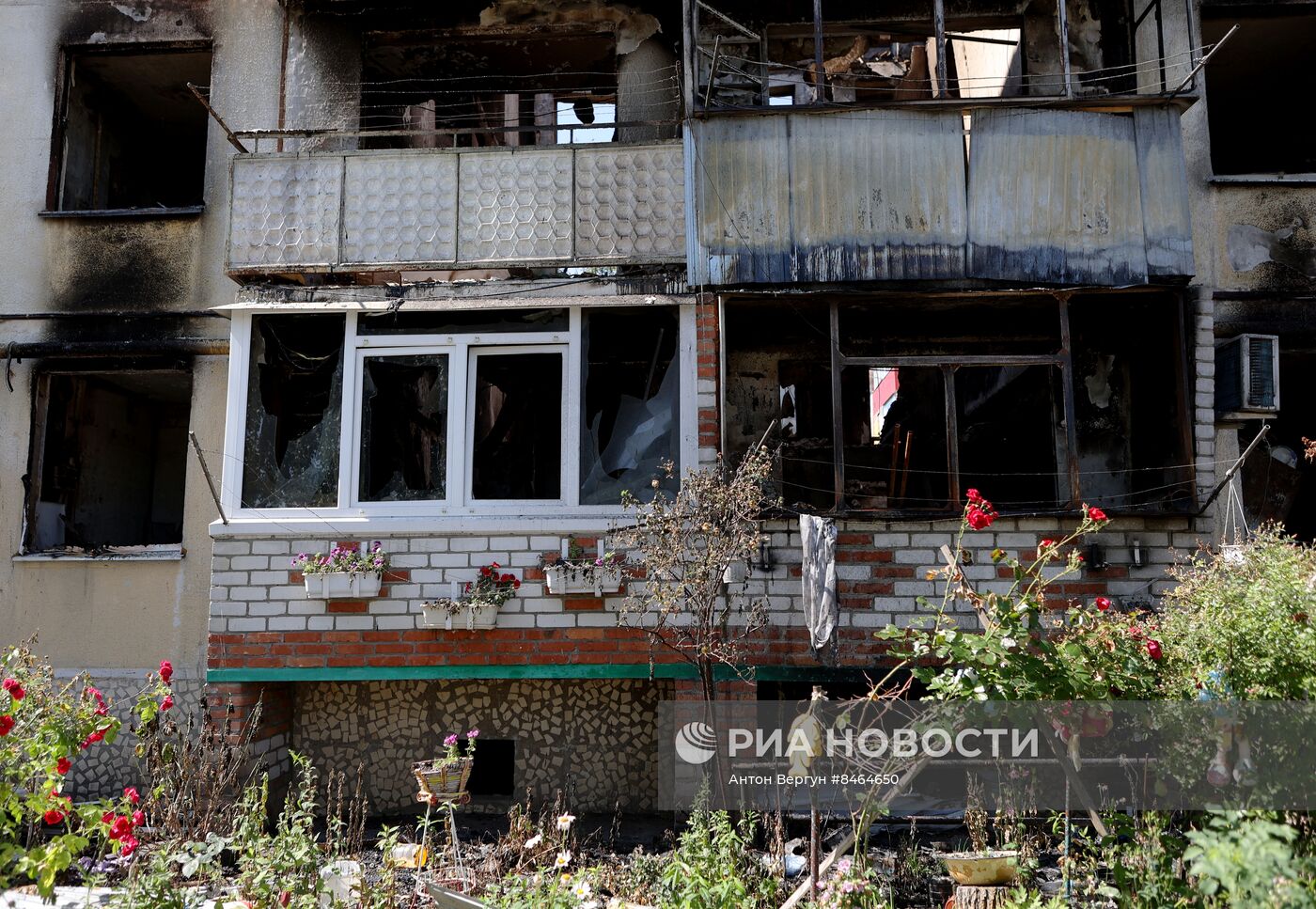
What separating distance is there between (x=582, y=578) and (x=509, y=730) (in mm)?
1878

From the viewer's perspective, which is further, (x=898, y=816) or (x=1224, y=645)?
(x=898, y=816)

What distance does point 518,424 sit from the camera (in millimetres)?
8148

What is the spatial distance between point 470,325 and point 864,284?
3387 millimetres

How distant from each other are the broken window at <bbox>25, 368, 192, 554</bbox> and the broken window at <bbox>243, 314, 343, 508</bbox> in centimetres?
154

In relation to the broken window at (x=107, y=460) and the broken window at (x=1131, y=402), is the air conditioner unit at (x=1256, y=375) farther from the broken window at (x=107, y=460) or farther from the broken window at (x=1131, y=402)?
the broken window at (x=107, y=460)

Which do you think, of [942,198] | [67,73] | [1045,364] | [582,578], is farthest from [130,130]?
[1045,364]

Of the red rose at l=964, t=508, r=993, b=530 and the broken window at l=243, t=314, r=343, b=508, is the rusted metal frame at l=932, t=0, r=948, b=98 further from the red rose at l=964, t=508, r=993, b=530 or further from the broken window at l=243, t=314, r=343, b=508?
the broken window at l=243, t=314, r=343, b=508

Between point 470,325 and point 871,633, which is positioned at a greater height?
point 470,325

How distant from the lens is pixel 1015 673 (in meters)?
4.49

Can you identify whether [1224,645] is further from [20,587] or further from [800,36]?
[20,587]

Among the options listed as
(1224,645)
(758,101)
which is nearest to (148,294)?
(758,101)

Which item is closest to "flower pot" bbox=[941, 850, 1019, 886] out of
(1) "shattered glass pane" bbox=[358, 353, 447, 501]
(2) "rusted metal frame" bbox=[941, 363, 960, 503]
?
(2) "rusted metal frame" bbox=[941, 363, 960, 503]

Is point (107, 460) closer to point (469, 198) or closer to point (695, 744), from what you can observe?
point (469, 198)

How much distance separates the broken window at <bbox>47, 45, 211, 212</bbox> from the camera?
9.70 m
